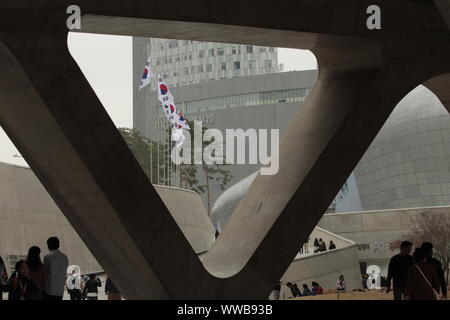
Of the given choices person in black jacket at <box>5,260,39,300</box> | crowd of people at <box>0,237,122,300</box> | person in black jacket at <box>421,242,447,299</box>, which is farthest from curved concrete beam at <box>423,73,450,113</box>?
person in black jacket at <box>5,260,39,300</box>

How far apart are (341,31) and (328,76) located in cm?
158

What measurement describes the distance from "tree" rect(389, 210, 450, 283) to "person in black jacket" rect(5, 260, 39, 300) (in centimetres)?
4066

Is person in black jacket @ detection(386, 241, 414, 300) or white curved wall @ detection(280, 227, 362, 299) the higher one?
A: white curved wall @ detection(280, 227, 362, 299)

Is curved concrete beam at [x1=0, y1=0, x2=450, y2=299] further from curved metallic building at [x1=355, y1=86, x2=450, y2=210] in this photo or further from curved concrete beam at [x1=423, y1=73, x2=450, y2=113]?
curved metallic building at [x1=355, y1=86, x2=450, y2=210]

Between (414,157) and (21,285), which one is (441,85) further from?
(414,157)

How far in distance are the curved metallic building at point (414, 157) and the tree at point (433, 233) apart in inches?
797

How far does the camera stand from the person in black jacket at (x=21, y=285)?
41.0 feet

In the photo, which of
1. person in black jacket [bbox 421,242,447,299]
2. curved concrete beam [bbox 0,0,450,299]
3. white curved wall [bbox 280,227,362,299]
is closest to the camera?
curved concrete beam [bbox 0,0,450,299]

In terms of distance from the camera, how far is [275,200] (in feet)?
52.3

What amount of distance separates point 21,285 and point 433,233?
46384mm

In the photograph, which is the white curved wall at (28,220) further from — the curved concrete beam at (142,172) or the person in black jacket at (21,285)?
the person in black jacket at (21,285)

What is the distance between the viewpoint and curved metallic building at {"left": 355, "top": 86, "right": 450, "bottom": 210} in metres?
81.1

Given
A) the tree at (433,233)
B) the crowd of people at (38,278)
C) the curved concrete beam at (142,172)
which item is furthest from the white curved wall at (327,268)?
the crowd of people at (38,278)

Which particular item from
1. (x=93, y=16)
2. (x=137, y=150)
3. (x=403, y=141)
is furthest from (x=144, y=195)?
(x=137, y=150)
